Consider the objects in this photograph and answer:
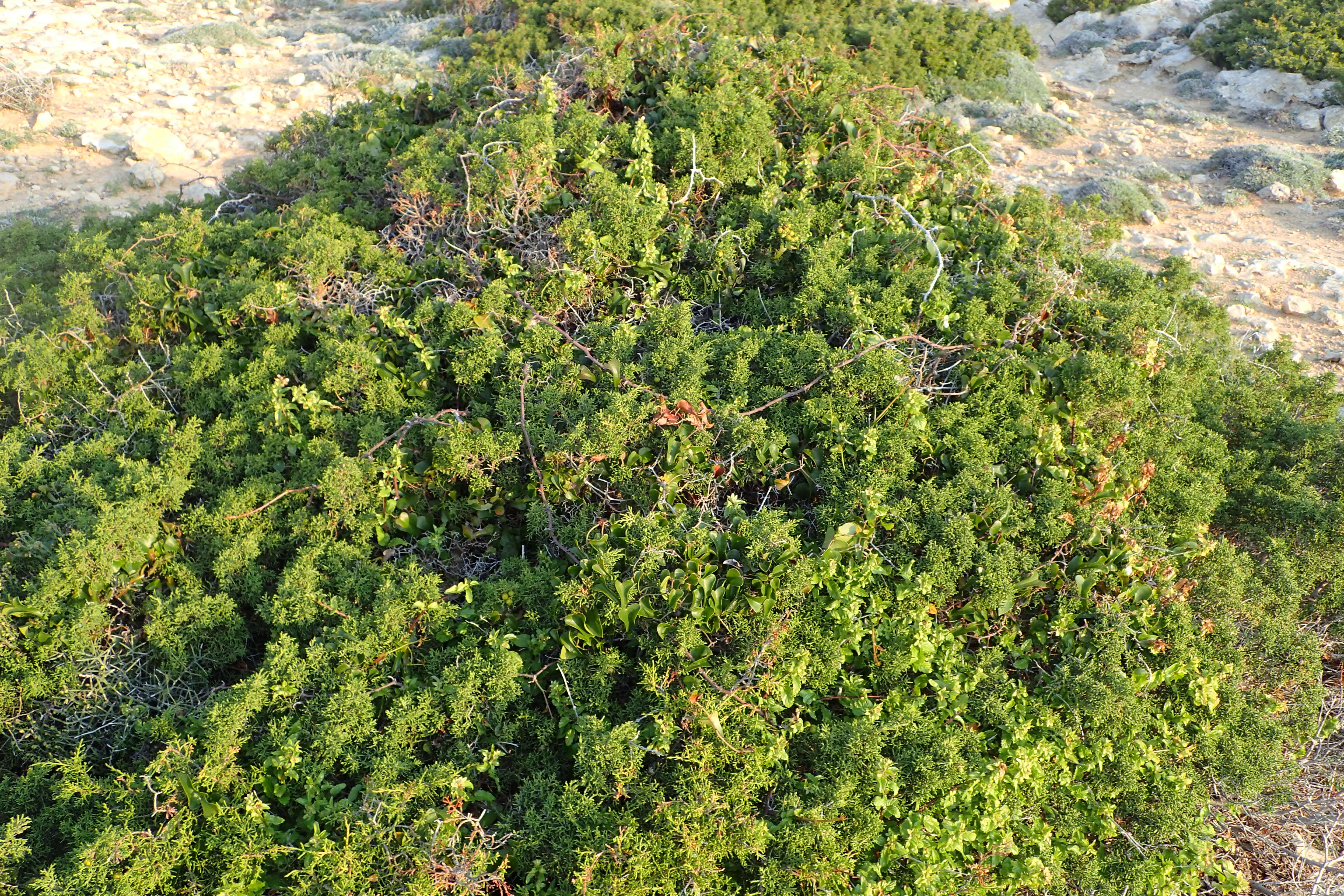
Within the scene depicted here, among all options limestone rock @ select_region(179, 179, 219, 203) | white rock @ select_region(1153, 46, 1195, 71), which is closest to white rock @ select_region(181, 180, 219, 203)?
limestone rock @ select_region(179, 179, 219, 203)

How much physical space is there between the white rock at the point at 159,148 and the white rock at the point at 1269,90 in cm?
1019

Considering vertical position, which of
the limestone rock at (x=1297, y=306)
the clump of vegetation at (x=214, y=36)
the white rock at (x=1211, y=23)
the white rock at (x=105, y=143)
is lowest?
the limestone rock at (x=1297, y=306)

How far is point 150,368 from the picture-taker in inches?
166

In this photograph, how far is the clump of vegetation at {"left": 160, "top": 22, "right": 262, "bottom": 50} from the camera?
9953 mm

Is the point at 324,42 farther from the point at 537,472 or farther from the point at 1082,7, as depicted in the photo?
the point at 1082,7

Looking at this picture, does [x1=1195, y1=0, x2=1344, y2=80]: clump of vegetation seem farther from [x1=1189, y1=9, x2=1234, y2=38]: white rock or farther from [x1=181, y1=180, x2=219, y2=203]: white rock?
[x1=181, y1=180, x2=219, y2=203]: white rock

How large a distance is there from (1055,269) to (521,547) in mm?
3097

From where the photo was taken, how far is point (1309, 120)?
8.70 metres

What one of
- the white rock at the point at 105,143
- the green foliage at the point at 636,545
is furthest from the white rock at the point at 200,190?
the green foliage at the point at 636,545

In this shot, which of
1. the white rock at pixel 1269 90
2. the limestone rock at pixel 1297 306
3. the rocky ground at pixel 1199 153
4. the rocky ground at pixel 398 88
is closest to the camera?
the limestone rock at pixel 1297 306

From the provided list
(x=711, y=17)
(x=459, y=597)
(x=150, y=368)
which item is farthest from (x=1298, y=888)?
(x=711, y=17)

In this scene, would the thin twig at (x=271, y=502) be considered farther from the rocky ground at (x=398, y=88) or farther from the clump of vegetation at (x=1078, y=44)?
the clump of vegetation at (x=1078, y=44)

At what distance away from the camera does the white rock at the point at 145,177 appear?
7.37m

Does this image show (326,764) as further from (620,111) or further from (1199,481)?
(620,111)
